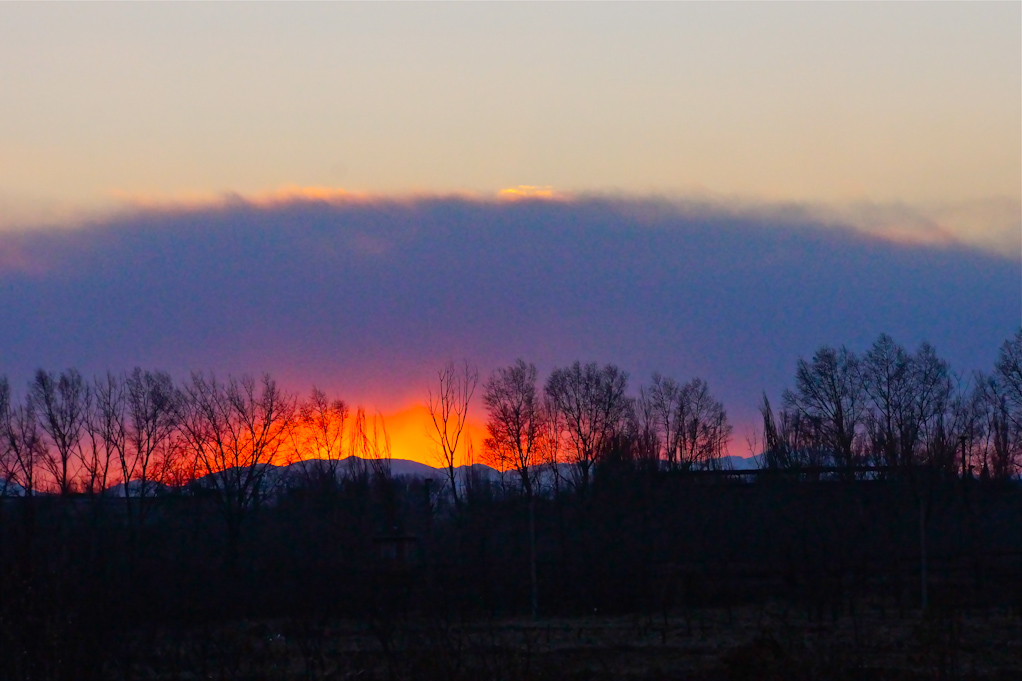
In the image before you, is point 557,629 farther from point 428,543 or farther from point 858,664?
point 428,543

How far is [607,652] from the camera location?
1483cm

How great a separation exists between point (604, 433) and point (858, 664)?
4022 cm

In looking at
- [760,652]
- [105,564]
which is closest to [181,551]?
[105,564]

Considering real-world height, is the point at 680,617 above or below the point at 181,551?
below

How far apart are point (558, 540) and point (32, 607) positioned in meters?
22.8

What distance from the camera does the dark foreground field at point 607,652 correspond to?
1059 centimetres

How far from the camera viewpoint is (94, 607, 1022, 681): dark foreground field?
10594 mm

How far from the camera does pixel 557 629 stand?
18.6 m

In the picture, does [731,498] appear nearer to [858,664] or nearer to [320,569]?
[320,569]

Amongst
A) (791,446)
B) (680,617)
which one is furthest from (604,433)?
(680,617)

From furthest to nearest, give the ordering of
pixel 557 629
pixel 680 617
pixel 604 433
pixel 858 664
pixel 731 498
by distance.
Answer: pixel 604 433 → pixel 731 498 → pixel 680 617 → pixel 557 629 → pixel 858 664

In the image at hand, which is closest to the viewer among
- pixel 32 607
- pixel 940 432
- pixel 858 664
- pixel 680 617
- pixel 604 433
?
pixel 32 607

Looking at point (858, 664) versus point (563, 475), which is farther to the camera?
point (563, 475)

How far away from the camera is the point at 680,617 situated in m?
20.2
